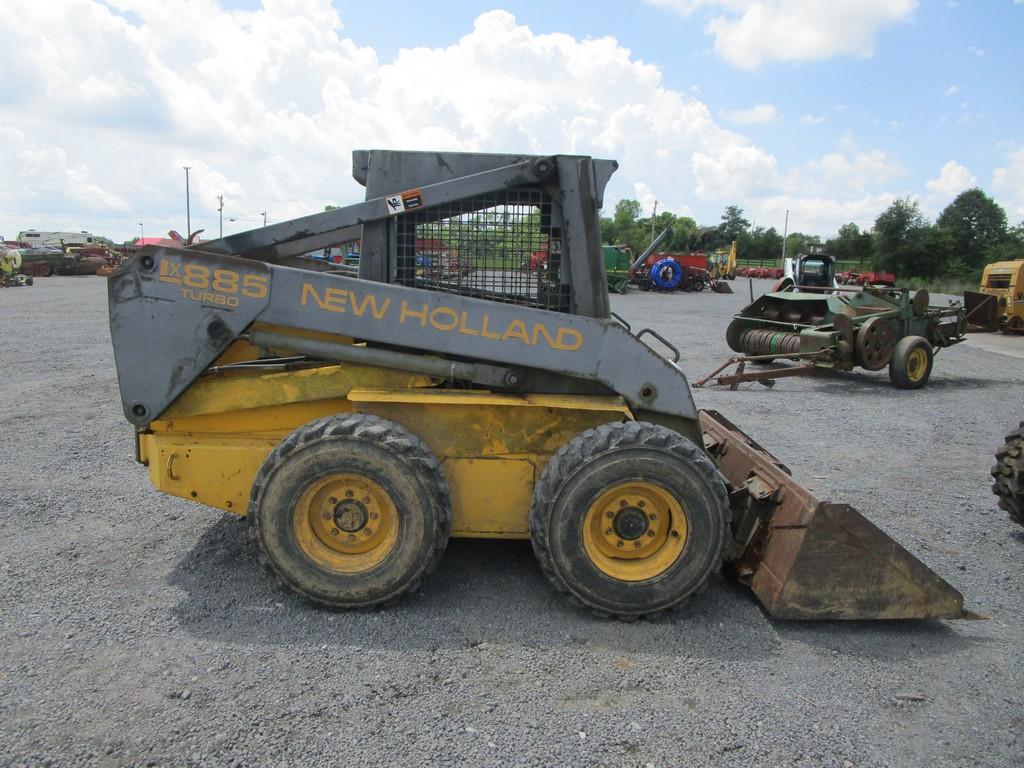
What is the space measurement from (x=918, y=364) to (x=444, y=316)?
385 inches

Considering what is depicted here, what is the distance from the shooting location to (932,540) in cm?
510

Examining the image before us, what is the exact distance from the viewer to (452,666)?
331 centimetres

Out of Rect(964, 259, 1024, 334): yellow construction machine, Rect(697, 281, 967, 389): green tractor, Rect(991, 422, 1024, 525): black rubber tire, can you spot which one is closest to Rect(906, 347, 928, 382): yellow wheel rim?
Rect(697, 281, 967, 389): green tractor

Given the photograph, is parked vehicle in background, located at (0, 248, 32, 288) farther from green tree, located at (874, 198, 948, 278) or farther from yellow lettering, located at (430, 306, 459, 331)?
green tree, located at (874, 198, 948, 278)

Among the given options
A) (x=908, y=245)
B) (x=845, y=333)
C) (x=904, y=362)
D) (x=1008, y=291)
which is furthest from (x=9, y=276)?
(x=908, y=245)

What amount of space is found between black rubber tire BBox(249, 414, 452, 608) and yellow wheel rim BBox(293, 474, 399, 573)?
0.05 meters

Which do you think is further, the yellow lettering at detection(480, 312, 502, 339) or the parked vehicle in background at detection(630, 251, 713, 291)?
the parked vehicle in background at detection(630, 251, 713, 291)

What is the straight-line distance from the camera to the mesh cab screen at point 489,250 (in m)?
4.12

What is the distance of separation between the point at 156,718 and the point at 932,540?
4791mm

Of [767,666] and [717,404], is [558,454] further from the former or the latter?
[717,404]

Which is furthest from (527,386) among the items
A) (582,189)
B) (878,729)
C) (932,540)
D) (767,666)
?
(932,540)

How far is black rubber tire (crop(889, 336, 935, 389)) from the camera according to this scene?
35.9ft

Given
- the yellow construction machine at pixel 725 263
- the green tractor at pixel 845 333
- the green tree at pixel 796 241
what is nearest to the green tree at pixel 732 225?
the green tree at pixel 796 241

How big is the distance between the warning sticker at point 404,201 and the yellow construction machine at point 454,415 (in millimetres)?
12
